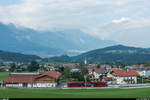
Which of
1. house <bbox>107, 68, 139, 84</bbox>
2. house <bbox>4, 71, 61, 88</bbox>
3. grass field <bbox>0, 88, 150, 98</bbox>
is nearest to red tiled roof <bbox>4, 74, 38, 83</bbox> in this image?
house <bbox>4, 71, 61, 88</bbox>

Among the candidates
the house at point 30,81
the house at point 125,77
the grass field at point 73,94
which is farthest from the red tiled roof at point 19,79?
the house at point 125,77

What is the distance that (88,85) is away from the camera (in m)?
65.7

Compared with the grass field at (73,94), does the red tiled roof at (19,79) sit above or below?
above

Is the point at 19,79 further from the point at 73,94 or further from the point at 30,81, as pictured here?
the point at 73,94

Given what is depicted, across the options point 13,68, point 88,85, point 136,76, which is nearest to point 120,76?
point 136,76

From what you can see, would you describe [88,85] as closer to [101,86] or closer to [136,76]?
[101,86]

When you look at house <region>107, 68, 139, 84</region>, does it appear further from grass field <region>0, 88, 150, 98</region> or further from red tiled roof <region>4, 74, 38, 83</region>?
grass field <region>0, 88, 150, 98</region>

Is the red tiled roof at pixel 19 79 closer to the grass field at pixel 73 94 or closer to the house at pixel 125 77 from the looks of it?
the grass field at pixel 73 94

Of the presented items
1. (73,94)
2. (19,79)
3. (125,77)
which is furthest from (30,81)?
(125,77)

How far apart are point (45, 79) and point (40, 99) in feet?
111

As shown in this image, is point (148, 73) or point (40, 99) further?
point (148, 73)

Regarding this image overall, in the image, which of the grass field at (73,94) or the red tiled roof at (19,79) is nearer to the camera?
the grass field at (73,94)

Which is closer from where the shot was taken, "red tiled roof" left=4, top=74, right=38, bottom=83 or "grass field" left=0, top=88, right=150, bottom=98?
"grass field" left=0, top=88, right=150, bottom=98

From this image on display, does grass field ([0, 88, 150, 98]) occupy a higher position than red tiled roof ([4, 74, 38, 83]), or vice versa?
red tiled roof ([4, 74, 38, 83])
